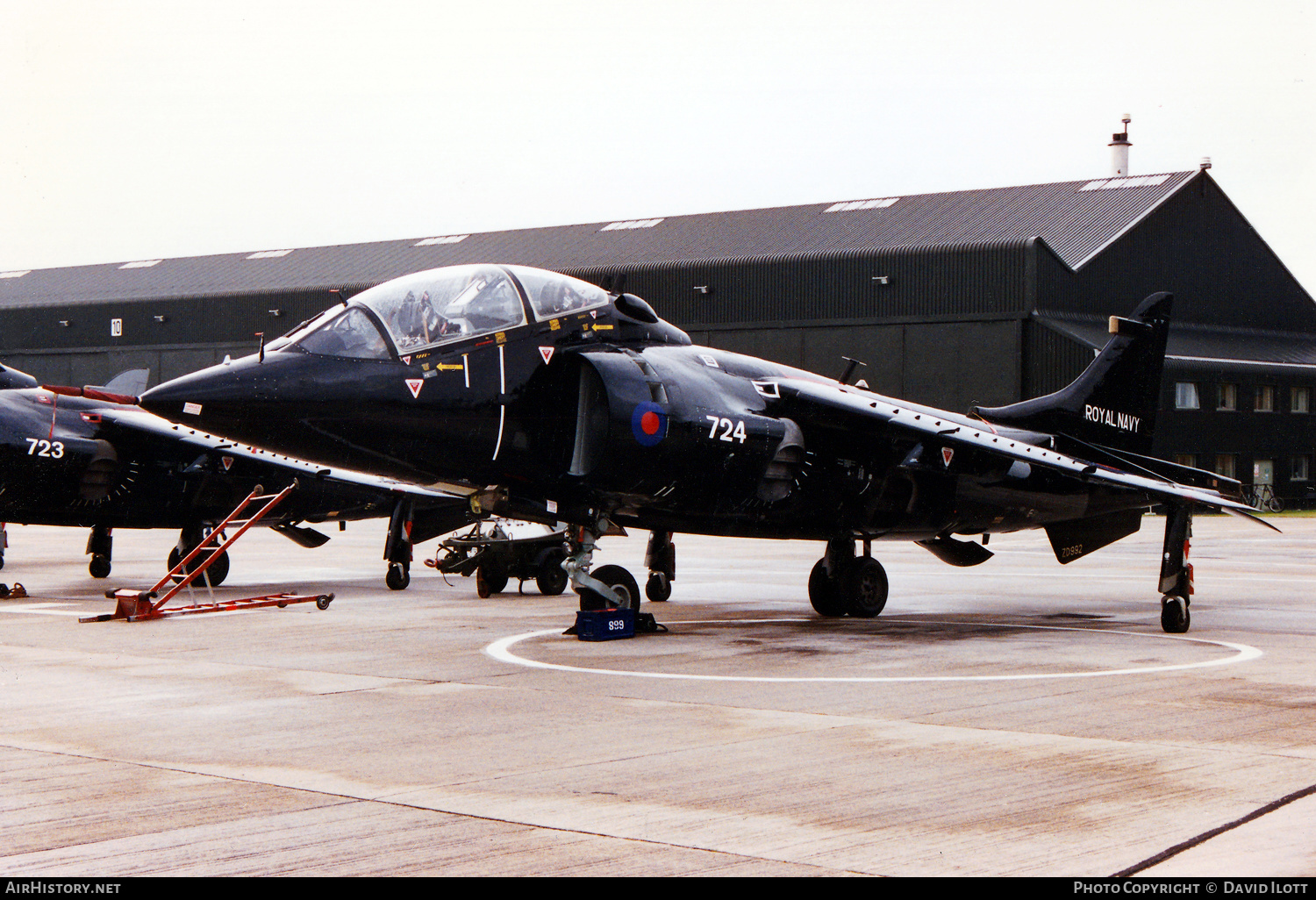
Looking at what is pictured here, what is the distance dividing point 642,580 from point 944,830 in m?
18.4

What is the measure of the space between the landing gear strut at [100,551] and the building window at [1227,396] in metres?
46.6

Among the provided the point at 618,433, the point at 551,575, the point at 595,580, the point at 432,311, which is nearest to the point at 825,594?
the point at 595,580

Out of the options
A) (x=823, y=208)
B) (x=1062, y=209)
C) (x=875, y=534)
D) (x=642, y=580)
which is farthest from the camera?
(x=823, y=208)

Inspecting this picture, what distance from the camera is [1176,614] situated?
50.7 feet

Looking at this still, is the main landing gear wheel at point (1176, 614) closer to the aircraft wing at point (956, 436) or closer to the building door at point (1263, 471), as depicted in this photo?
the aircraft wing at point (956, 436)

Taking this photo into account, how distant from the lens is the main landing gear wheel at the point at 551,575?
20.9 metres

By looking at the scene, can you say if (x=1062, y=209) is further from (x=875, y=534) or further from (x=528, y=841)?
(x=528, y=841)

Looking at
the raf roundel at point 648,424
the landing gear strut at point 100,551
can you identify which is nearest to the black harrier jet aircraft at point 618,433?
the raf roundel at point 648,424

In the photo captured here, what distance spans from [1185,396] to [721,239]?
2088cm

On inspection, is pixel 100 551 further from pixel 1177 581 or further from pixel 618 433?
pixel 1177 581

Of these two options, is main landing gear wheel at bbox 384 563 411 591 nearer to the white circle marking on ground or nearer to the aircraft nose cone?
the white circle marking on ground

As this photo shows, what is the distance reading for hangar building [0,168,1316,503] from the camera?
5116 cm

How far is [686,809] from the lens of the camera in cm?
704

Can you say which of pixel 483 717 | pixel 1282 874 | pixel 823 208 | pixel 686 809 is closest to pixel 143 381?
pixel 483 717
